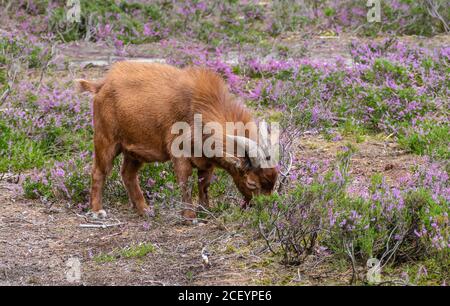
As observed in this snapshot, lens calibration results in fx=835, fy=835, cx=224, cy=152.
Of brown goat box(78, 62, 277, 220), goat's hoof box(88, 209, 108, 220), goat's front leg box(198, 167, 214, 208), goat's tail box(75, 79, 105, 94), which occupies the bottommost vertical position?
goat's hoof box(88, 209, 108, 220)

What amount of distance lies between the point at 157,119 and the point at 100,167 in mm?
887

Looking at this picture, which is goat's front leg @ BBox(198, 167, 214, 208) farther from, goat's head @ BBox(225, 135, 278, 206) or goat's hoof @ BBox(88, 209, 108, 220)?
goat's hoof @ BBox(88, 209, 108, 220)

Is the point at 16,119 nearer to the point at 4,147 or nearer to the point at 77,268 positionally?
Result: the point at 4,147

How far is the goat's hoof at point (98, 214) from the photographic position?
27.8 feet

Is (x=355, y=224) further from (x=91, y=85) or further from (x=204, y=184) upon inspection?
(x=91, y=85)

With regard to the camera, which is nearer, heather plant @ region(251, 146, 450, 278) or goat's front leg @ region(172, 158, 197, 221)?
heather plant @ region(251, 146, 450, 278)

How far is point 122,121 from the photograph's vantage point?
8523 millimetres

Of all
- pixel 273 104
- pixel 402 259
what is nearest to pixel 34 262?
pixel 402 259

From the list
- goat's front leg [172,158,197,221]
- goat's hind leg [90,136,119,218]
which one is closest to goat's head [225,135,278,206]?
goat's front leg [172,158,197,221]

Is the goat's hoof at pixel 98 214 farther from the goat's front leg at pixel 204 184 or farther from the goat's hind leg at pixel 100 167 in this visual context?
the goat's front leg at pixel 204 184

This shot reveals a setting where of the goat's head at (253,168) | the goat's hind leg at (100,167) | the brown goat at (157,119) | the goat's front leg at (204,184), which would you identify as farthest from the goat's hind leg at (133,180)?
the goat's head at (253,168)

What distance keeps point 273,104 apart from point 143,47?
4.01 m

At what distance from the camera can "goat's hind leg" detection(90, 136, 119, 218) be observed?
8.66 metres

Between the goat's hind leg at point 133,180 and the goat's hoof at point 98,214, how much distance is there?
1.13 ft
